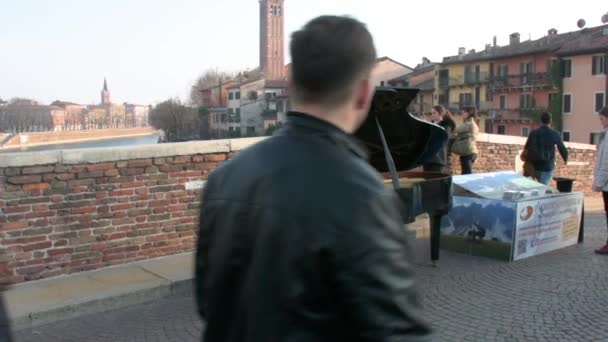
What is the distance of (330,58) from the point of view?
156 cm

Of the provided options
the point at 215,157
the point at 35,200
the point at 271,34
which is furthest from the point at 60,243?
the point at 271,34

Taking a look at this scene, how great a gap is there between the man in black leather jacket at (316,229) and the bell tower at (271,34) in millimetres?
176272

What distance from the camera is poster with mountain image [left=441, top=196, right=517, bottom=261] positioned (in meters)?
7.92

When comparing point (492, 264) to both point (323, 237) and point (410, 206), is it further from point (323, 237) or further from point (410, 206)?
point (323, 237)

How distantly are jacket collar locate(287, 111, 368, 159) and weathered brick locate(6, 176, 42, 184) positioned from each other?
20.9 ft

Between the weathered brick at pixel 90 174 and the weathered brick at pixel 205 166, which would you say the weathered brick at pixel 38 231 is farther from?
→ the weathered brick at pixel 205 166

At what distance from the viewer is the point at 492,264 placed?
25.7 feet

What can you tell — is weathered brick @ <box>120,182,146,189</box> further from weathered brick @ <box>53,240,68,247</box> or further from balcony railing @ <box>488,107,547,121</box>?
balcony railing @ <box>488,107,547,121</box>

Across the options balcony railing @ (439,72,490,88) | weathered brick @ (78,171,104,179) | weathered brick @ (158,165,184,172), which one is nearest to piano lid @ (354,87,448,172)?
weathered brick @ (158,165,184,172)

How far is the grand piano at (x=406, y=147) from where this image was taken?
673 centimetres

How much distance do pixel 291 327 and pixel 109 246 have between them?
22.6ft

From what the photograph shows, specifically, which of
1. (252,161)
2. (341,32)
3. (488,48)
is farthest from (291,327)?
(488,48)

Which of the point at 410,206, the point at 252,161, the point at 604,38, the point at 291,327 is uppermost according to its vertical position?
the point at 604,38

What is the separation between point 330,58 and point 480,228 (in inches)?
283
